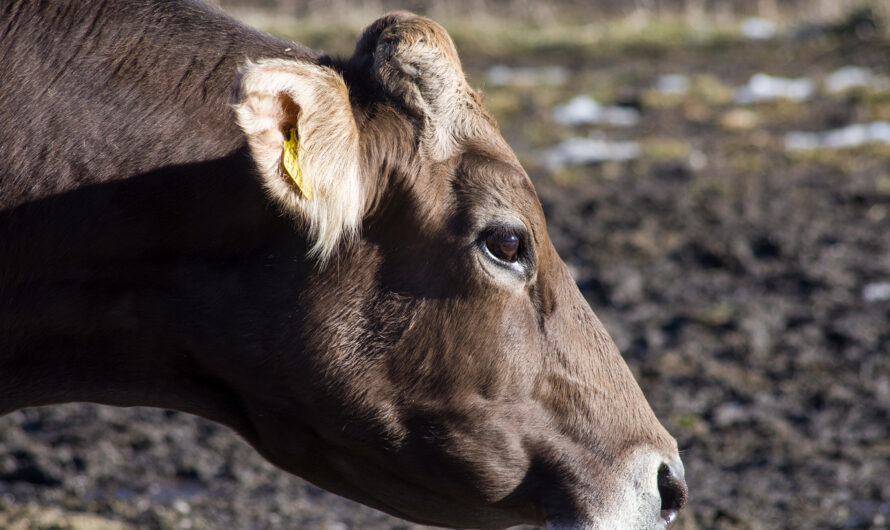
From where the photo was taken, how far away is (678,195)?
885cm

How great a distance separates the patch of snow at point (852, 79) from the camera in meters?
12.0

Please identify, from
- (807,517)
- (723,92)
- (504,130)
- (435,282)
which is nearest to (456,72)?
(435,282)

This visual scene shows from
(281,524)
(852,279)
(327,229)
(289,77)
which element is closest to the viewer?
(289,77)

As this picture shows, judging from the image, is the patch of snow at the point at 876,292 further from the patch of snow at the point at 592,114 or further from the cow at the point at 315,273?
the patch of snow at the point at 592,114

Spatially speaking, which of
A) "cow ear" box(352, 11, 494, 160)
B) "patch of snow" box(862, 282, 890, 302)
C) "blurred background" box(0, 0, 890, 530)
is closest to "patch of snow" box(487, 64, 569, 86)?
"blurred background" box(0, 0, 890, 530)

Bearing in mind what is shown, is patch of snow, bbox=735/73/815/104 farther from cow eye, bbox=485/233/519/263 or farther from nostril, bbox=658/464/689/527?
cow eye, bbox=485/233/519/263

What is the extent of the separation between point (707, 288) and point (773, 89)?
19.9 ft

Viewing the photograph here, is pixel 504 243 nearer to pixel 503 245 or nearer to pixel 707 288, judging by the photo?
pixel 503 245

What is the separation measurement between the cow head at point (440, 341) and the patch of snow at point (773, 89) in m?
9.70

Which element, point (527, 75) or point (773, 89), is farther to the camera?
point (527, 75)

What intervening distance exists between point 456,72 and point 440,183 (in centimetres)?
33

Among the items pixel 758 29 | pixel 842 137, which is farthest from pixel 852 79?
pixel 758 29

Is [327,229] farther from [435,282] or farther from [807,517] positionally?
[807,517]

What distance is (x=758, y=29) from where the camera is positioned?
52.8ft
